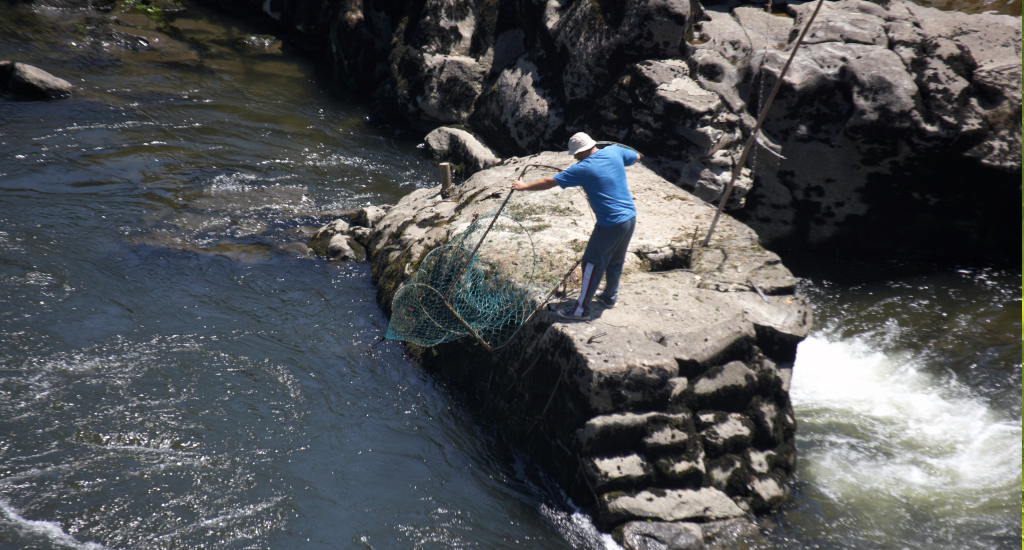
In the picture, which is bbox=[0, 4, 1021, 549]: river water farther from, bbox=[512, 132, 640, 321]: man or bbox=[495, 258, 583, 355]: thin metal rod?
bbox=[512, 132, 640, 321]: man

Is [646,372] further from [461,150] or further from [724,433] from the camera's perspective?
[461,150]

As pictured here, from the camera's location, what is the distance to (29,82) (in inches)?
482

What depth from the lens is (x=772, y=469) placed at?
18.9 feet

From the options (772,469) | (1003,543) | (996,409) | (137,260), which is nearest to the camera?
(1003,543)

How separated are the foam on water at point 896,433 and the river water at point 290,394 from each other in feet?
0.09

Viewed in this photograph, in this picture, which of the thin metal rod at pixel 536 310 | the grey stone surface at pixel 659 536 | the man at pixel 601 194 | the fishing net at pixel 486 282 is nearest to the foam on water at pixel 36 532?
the fishing net at pixel 486 282

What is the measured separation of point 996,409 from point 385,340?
7.11 meters

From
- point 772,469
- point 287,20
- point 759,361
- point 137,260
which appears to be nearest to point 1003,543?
point 772,469

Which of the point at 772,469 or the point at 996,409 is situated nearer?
the point at 772,469

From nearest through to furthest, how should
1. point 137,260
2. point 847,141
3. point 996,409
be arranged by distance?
1. point 996,409
2. point 137,260
3. point 847,141

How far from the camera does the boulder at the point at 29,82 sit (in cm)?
A: 1222

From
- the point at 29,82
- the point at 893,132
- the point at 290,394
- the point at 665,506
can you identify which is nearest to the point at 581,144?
the point at 665,506

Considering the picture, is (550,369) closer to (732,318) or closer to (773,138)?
(732,318)

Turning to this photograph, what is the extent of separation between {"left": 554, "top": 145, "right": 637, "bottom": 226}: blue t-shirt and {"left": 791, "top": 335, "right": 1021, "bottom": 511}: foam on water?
3.25 meters
